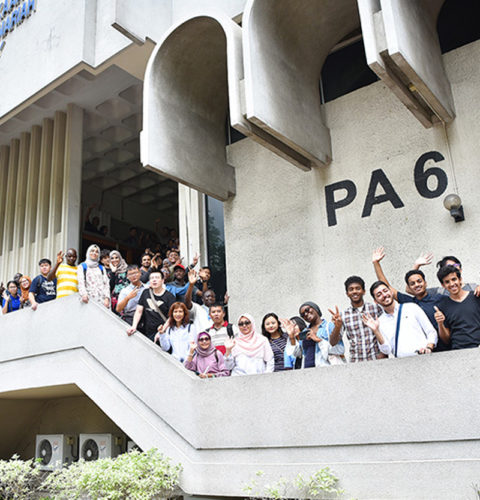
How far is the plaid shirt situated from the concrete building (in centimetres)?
32

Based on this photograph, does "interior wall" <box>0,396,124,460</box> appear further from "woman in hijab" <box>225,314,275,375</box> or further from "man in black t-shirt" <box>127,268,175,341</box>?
"woman in hijab" <box>225,314,275,375</box>

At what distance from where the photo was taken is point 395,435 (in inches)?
196

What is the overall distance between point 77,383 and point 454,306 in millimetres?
5410

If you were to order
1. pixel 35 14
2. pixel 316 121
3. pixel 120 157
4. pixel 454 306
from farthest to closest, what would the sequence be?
pixel 120 157
pixel 35 14
pixel 316 121
pixel 454 306

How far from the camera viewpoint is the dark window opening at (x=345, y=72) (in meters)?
9.16

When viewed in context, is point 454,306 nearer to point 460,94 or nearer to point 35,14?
point 460,94

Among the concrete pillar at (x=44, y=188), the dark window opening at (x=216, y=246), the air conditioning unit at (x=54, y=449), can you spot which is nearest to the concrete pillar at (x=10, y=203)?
the concrete pillar at (x=44, y=188)

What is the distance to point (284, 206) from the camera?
31.3ft

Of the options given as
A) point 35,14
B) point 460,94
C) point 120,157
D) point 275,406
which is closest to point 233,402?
point 275,406

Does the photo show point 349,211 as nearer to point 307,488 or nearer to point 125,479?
point 307,488

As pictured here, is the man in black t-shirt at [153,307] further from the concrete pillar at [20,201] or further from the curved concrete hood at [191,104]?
the concrete pillar at [20,201]

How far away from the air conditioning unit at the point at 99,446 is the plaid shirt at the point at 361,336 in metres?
5.24

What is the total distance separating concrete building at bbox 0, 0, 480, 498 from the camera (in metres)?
5.14

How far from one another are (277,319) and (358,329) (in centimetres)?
160
